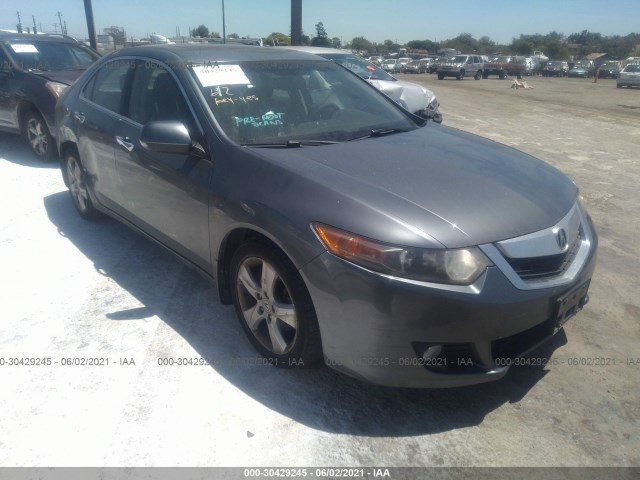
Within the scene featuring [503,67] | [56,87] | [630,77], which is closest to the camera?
[56,87]

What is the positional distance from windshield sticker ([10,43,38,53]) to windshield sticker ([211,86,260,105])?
5.84 metres

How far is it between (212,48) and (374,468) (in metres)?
2.93

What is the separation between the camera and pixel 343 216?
2283 millimetres

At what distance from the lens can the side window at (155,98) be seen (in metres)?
3.20

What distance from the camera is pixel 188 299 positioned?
11.6ft

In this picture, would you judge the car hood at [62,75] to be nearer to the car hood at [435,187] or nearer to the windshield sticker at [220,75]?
the windshield sticker at [220,75]

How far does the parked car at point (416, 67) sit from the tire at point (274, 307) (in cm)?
4854

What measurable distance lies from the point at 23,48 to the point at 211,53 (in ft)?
18.0

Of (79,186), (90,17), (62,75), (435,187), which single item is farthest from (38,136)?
(90,17)

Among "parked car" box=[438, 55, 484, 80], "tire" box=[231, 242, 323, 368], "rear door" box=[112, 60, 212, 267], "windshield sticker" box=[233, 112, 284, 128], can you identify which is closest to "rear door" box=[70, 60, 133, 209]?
"rear door" box=[112, 60, 212, 267]

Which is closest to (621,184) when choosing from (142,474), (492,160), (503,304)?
(492,160)

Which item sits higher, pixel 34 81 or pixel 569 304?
pixel 34 81

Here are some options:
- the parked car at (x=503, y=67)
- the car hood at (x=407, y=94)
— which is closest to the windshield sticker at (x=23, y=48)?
the car hood at (x=407, y=94)

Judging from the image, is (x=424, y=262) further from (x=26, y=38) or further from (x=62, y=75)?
(x=26, y=38)
